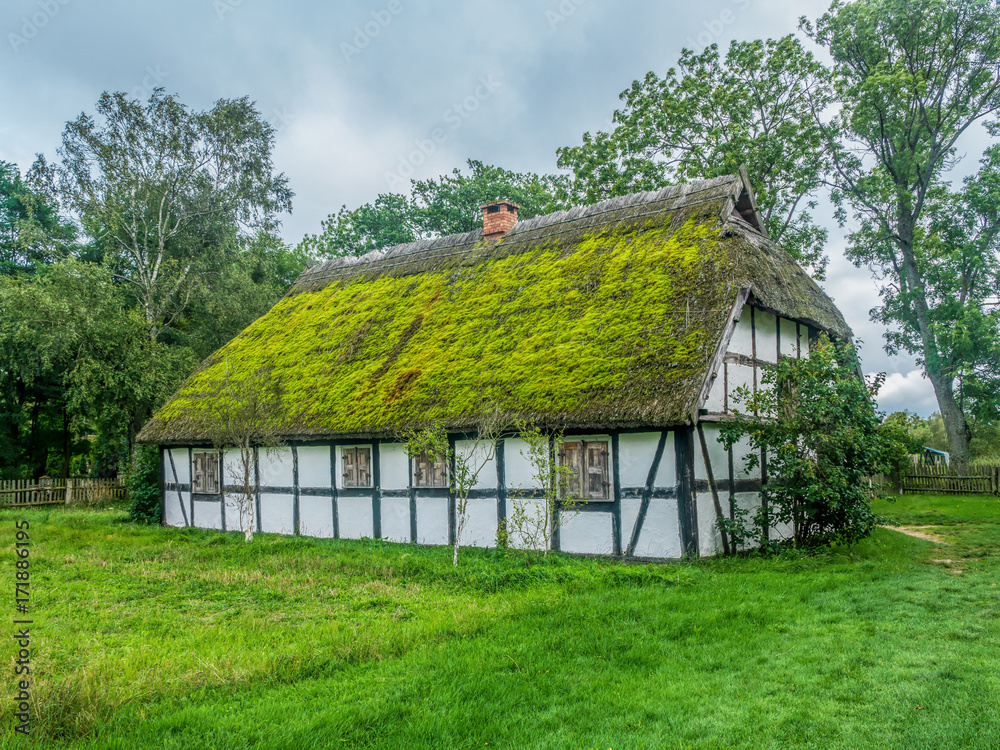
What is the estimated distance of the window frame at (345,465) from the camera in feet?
47.0

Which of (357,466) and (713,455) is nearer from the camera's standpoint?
(713,455)

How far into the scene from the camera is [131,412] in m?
25.2

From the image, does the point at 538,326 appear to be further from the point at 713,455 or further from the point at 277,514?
the point at 277,514

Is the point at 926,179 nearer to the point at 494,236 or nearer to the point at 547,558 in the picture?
the point at 494,236

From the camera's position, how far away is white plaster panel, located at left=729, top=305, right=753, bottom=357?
40.6 ft

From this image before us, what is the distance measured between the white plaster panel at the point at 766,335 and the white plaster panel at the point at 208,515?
40.1 ft

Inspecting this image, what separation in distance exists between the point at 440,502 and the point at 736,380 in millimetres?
5553

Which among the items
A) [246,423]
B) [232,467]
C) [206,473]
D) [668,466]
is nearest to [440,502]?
[246,423]

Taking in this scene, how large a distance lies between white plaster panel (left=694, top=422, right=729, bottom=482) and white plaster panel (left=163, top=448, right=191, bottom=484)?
41.4ft

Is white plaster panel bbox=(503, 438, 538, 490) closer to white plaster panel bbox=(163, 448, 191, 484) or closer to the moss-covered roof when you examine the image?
the moss-covered roof

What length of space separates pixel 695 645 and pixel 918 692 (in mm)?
1790

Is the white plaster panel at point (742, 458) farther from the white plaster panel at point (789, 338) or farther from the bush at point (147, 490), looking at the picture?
the bush at point (147, 490)

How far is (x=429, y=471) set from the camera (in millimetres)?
13570

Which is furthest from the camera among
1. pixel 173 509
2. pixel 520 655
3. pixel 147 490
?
pixel 147 490
